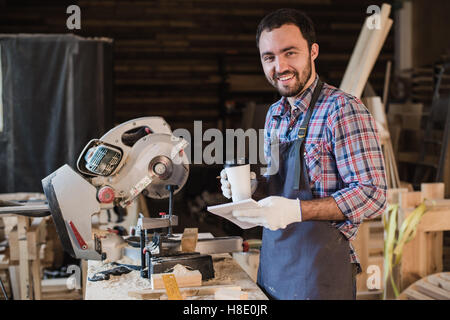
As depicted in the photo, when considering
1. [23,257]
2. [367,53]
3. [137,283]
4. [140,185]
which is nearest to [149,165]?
[140,185]

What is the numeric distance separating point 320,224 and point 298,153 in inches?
10.4

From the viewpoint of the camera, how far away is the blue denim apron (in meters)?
1.73

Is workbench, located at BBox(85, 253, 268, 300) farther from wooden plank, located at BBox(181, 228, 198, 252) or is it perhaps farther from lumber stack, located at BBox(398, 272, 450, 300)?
lumber stack, located at BBox(398, 272, 450, 300)

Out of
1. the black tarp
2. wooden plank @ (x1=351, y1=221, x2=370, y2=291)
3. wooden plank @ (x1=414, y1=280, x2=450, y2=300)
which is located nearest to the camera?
wooden plank @ (x1=414, y1=280, x2=450, y2=300)

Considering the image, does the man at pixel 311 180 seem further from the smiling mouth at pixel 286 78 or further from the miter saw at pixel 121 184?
the miter saw at pixel 121 184

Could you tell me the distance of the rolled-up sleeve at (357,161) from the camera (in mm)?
1688

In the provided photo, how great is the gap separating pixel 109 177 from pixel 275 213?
2.70ft

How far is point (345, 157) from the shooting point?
68.5 inches

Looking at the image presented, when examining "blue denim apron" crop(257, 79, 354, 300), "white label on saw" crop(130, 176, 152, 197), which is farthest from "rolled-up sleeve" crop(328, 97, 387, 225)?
"white label on saw" crop(130, 176, 152, 197)

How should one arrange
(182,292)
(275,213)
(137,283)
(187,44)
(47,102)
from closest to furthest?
(275,213) < (182,292) < (137,283) < (47,102) < (187,44)

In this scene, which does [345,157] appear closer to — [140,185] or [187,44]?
[140,185]

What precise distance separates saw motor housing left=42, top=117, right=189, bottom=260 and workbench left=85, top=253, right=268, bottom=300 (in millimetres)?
191

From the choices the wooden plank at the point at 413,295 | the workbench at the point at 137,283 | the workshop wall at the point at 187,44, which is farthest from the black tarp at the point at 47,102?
the workshop wall at the point at 187,44
